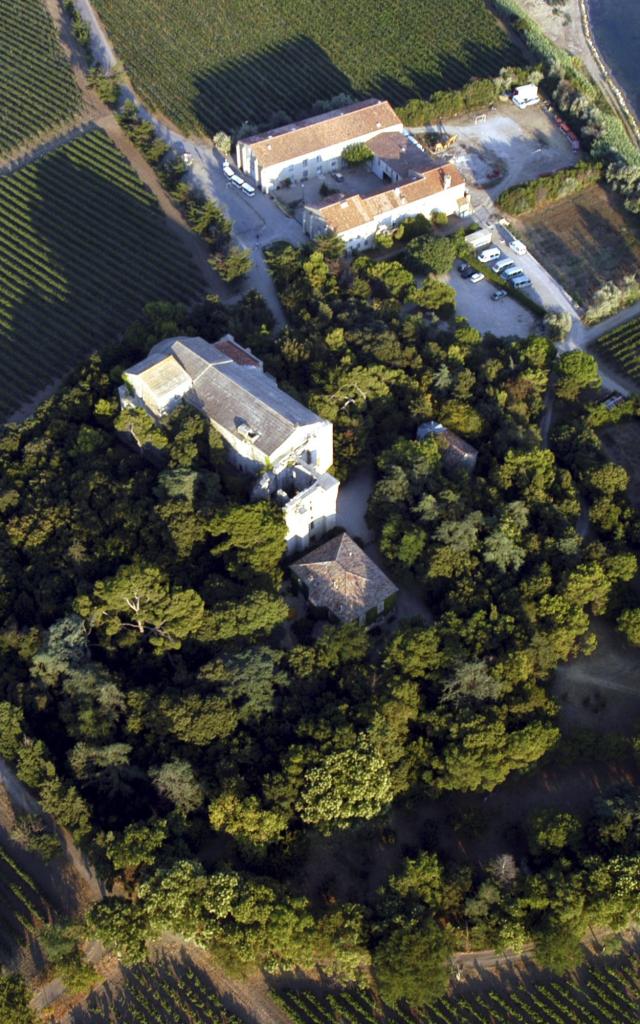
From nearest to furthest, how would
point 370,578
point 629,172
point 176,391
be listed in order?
point 370,578
point 176,391
point 629,172

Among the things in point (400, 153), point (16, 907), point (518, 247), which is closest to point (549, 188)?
point (518, 247)

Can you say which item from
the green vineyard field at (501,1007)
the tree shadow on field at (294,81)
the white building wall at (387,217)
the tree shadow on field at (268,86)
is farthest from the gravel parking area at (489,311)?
the green vineyard field at (501,1007)

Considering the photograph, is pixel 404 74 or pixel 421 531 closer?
pixel 421 531

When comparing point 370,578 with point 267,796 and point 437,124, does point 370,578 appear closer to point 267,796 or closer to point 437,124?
point 267,796

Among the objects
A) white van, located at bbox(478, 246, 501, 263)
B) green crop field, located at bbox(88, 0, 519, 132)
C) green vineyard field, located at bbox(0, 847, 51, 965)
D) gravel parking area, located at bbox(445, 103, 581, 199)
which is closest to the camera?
green vineyard field, located at bbox(0, 847, 51, 965)

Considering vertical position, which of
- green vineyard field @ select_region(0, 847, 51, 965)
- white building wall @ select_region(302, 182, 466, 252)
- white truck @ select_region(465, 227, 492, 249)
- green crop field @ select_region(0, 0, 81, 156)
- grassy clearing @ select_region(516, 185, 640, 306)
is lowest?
grassy clearing @ select_region(516, 185, 640, 306)

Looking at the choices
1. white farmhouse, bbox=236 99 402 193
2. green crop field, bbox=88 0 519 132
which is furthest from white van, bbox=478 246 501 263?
green crop field, bbox=88 0 519 132

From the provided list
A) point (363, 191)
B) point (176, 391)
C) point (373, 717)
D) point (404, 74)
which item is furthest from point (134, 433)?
point (404, 74)

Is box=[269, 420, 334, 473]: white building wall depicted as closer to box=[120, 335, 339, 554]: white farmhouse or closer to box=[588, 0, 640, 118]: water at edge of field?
box=[120, 335, 339, 554]: white farmhouse

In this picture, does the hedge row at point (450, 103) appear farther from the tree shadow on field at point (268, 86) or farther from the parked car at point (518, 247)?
the parked car at point (518, 247)
